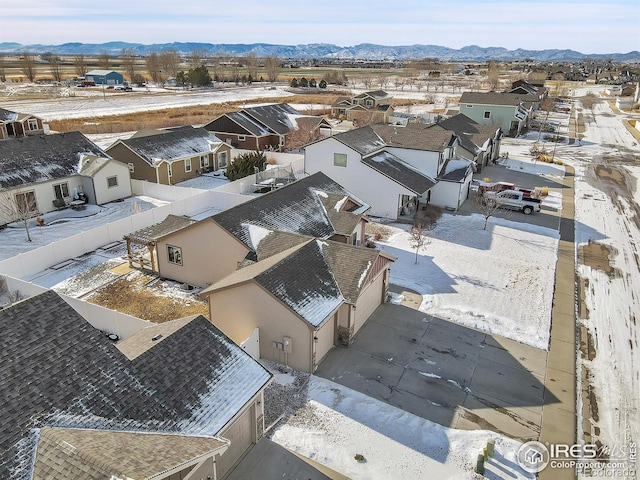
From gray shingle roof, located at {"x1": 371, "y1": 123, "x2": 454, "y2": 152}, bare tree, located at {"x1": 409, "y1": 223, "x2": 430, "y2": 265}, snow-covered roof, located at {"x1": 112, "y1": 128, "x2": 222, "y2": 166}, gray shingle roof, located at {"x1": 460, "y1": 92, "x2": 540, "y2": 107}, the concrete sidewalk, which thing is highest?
gray shingle roof, located at {"x1": 460, "y1": 92, "x2": 540, "y2": 107}

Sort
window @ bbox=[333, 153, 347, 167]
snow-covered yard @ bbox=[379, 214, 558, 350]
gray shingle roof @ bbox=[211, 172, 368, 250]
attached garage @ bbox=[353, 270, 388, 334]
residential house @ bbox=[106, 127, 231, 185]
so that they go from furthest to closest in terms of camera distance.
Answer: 1. residential house @ bbox=[106, 127, 231, 185]
2. window @ bbox=[333, 153, 347, 167]
3. gray shingle roof @ bbox=[211, 172, 368, 250]
4. snow-covered yard @ bbox=[379, 214, 558, 350]
5. attached garage @ bbox=[353, 270, 388, 334]

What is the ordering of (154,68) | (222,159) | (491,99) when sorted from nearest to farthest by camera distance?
1. (222,159)
2. (491,99)
3. (154,68)

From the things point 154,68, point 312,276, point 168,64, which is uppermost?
point 168,64

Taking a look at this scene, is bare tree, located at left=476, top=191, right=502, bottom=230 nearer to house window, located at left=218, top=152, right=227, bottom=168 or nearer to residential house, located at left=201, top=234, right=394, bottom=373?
residential house, located at left=201, top=234, right=394, bottom=373

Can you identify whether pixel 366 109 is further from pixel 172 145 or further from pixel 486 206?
pixel 486 206

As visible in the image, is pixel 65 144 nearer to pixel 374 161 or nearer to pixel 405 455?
pixel 374 161

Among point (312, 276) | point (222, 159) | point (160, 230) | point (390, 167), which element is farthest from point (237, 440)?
point (222, 159)

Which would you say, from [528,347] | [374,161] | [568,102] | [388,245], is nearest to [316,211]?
[388,245]

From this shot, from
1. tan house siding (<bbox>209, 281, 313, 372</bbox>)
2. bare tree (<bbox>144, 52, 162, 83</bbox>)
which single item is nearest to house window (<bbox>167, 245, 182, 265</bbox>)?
tan house siding (<bbox>209, 281, 313, 372</bbox>)
